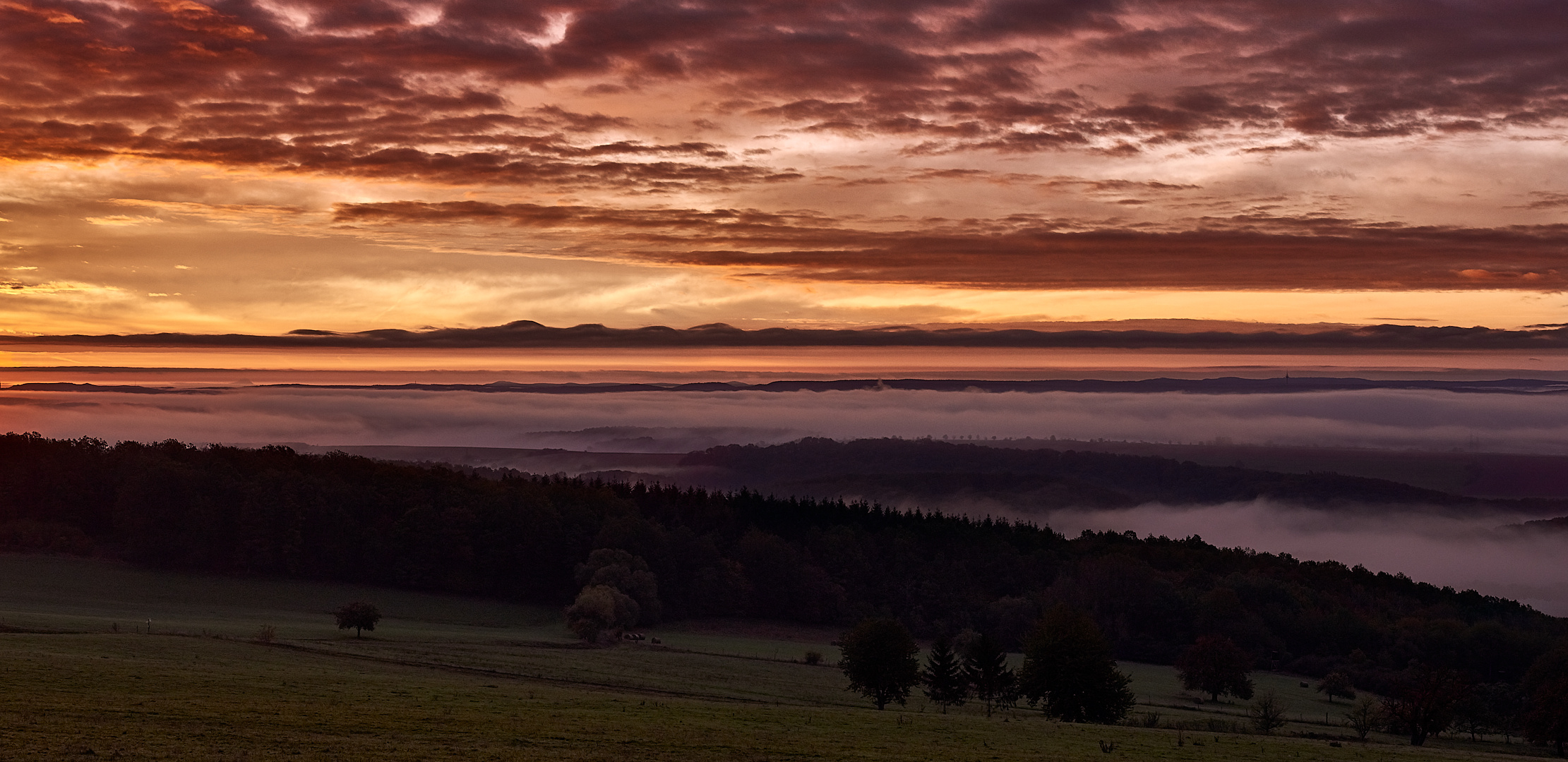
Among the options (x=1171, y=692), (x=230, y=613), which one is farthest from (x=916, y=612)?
(x=230, y=613)

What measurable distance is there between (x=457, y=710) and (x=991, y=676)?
49413 mm

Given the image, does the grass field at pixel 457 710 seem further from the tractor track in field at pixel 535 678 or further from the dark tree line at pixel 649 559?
the dark tree line at pixel 649 559

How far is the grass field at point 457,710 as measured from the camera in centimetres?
3384

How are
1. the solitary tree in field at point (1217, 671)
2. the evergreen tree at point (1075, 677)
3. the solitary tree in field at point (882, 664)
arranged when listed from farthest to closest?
1. the solitary tree in field at point (1217, 671)
2. the solitary tree in field at point (882, 664)
3. the evergreen tree at point (1075, 677)

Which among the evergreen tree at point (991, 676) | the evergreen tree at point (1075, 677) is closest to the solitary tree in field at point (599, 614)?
the evergreen tree at point (991, 676)

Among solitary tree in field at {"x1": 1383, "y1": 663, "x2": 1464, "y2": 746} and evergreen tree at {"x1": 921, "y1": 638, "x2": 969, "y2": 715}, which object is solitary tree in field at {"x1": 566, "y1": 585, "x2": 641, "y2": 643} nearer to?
evergreen tree at {"x1": 921, "y1": 638, "x2": 969, "y2": 715}

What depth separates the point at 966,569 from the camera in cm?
17425

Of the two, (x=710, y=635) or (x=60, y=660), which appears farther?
(x=710, y=635)

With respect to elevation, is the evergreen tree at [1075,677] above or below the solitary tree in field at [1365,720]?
above

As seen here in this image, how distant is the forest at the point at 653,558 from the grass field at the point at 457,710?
1925 inches

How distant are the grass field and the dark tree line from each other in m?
49.1

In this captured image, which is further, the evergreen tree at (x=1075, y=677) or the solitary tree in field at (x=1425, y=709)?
the solitary tree in field at (x=1425, y=709)

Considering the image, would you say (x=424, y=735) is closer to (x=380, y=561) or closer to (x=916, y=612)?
(x=380, y=561)

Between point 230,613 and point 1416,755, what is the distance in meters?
104
